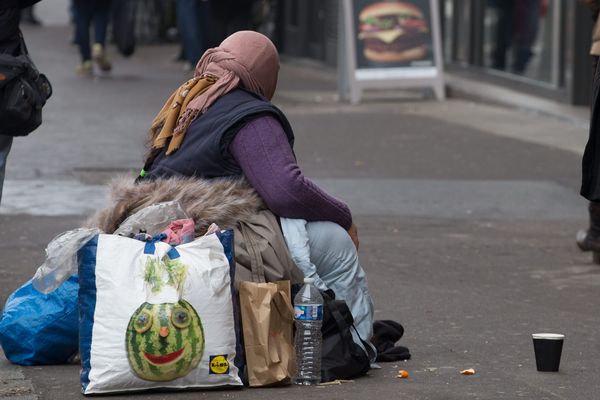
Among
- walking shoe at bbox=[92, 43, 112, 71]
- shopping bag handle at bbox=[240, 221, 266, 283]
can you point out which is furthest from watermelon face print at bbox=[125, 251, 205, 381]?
walking shoe at bbox=[92, 43, 112, 71]

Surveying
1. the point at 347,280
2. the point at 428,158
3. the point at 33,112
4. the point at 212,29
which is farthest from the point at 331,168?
the point at 212,29

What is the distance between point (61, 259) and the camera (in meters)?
5.23

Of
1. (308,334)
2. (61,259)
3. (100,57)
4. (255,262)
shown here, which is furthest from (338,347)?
(100,57)

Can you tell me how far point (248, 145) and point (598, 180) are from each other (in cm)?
166

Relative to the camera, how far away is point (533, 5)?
1558 cm

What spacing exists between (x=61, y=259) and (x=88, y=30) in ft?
43.3

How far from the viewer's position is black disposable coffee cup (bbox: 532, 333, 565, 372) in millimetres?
5496

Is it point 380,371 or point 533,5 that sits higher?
point 380,371

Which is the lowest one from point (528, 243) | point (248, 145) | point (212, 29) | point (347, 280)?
point (212, 29)

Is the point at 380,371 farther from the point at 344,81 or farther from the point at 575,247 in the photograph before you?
the point at 344,81

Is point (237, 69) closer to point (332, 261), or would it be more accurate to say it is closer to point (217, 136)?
point (217, 136)

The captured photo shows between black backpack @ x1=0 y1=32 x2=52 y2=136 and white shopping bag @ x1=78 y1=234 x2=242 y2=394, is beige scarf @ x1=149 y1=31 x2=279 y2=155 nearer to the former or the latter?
white shopping bag @ x1=78 y1=234 x2=242 y2=394

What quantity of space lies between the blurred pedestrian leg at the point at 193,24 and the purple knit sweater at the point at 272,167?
1260 cm

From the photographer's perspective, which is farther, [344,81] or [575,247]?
[344,81]
